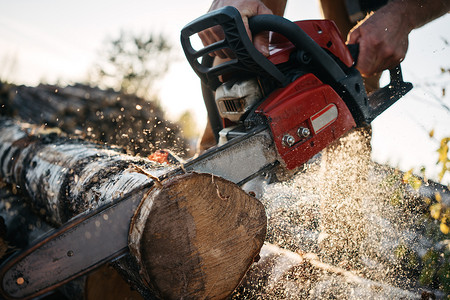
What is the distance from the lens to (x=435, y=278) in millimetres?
1722

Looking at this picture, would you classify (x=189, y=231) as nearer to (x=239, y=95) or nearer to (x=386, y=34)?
(x=239, y=95)

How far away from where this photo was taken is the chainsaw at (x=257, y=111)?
3.26 feet

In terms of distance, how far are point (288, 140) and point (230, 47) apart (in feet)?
1.80

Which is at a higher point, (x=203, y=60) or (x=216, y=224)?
(x=203, y=60)

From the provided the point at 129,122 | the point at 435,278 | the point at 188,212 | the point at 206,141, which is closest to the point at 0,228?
the point at 188,212

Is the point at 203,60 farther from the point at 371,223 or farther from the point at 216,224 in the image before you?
the point at 371,223

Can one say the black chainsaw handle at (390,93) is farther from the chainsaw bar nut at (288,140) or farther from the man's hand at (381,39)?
the chainsaw bar nut at (288,140)

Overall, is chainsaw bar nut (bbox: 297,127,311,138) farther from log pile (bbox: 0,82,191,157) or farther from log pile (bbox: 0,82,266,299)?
log pile (bbox: 0,82,191,157)

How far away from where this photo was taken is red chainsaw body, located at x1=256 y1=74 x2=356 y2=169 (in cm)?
149

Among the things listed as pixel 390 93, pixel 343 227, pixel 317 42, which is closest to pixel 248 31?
pixel 317 42

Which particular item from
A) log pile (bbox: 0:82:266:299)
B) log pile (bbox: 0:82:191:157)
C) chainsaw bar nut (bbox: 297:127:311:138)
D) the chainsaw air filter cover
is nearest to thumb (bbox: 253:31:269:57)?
the chainsaw air filter cover

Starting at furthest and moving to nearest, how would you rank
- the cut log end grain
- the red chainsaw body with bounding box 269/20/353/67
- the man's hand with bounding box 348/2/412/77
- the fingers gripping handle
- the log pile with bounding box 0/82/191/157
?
the log pile with bounding box 0/82/191/157 → the man's hand with bounding box 348/2/412/77 → the red chainsaw body with bounding box 269/20/353/67 → the fingers gripping handle → the cut log end grain

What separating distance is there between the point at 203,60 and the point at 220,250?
3.97 ft

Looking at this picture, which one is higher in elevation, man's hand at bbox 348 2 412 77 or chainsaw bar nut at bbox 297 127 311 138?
man's hand at bbox 348 2 412 77
